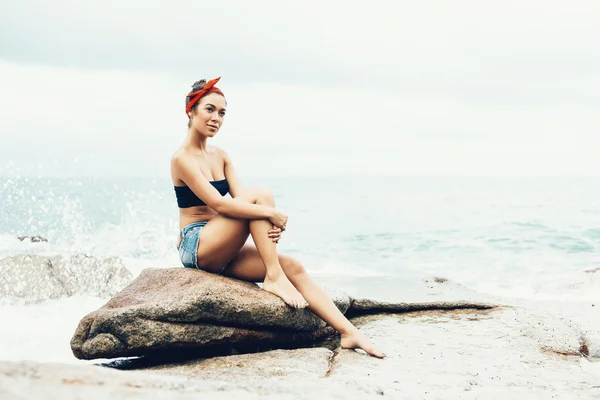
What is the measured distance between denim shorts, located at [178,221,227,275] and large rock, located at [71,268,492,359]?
0.11 metres

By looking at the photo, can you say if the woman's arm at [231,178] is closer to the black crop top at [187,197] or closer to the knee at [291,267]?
the black crop top at [187,197]

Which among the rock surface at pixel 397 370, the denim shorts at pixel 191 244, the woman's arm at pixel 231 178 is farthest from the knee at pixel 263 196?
the rock surface at pixel 397 370

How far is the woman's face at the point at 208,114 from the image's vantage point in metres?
4.59

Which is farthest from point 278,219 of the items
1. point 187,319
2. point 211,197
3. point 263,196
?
point 187,319

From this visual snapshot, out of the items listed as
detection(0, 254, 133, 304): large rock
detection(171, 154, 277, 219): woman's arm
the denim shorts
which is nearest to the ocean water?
detection(0, 254, 133, 304): large rock

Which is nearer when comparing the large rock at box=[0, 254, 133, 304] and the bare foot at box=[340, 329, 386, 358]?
the bare foot at box=[340, 329, 386, 358]

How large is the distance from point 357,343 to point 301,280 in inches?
27.2

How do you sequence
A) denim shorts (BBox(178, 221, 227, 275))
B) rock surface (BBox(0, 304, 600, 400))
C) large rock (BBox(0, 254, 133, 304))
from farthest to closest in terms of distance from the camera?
large rock (BBox(0, 254, 133, 304)) < denim shorts (BBox(178, 221, 227, 275)) < rock surface (BBox(0, 304, 600, 400))

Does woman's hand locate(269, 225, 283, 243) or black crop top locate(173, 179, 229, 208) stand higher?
black crop top locate(173, 179, 229, 208)

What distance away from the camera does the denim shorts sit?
175 inches

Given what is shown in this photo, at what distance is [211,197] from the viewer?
4.35 meters

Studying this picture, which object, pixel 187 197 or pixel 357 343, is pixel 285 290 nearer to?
pixel 357 343

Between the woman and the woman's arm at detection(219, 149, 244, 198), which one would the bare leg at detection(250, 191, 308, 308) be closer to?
the woman

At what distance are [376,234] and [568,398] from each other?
19387 millimetres
